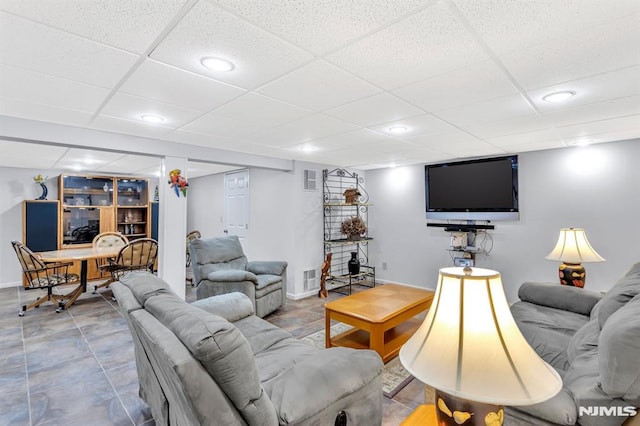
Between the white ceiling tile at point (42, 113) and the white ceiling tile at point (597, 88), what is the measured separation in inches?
138

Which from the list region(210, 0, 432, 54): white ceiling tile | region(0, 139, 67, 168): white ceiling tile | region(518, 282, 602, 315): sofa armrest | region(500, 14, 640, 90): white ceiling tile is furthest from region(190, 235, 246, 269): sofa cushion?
region(500, 14, 640, 90): white ceiling tile

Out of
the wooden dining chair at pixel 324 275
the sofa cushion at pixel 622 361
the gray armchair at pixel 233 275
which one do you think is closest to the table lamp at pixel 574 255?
the sofa cushion at pixel 622 361

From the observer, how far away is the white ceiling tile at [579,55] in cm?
144

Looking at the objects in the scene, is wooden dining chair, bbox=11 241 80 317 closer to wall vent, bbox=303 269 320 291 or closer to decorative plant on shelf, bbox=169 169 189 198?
decorative plant on shelf, bbox=169 169 189 198

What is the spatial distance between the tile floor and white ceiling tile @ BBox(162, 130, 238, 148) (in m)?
2.22

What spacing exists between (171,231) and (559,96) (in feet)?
12.7

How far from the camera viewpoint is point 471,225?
4.79 metres

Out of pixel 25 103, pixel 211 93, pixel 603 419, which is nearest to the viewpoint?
pixel 603 419

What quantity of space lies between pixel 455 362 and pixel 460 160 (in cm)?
445

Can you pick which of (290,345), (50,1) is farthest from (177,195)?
(50,1)

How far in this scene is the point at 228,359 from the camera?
118 cm

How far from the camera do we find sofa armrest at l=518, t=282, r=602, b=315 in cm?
272

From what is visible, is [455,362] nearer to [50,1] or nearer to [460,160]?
[50,1]

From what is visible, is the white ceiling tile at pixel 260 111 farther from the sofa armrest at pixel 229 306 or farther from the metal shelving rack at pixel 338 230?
the metal shelving rack at pixel 338 230
